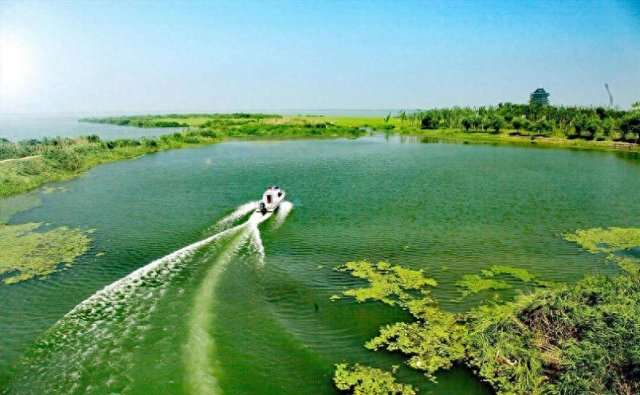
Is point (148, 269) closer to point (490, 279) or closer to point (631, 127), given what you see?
point (490, 279)

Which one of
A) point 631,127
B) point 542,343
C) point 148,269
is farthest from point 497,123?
point 148,269

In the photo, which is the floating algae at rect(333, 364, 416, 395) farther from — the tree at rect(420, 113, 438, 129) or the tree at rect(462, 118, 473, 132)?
the tree at rect(420, 113, 438, 129)

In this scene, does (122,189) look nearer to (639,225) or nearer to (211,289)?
(211,289)

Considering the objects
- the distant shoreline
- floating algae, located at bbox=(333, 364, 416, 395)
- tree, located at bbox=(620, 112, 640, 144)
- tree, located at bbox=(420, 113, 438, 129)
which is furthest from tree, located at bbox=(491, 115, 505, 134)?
floating algae, located at bbox=(333, 364, 416, 395)

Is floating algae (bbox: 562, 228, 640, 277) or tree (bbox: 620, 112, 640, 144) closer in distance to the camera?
floating algae (bbox: 562, 228, 640, 277)

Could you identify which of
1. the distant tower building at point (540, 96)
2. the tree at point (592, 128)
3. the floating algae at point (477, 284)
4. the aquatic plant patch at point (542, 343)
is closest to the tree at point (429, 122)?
the tree at point (592, 128)
